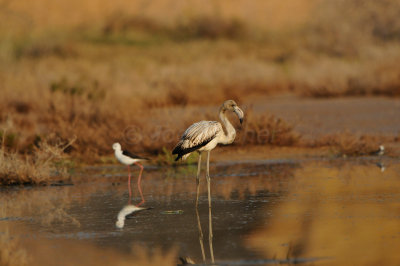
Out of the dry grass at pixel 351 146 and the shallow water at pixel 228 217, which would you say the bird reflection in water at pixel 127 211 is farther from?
the dry grass at pixel 351 146

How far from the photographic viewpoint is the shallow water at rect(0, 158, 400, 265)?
24.2 feet

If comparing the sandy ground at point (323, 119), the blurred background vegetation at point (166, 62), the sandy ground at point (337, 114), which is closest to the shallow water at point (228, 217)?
the sandy ground at point (323, 119)

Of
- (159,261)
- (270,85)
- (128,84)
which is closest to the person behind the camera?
(159,261)

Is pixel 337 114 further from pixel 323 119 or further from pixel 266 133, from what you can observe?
pixel 266 133

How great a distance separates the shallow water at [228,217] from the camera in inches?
291

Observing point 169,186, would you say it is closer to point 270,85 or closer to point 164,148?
point 164,148

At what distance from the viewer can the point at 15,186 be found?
479 inches

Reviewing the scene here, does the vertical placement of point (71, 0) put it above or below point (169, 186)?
above

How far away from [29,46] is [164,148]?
2955 cm

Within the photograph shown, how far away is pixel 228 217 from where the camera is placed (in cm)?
910

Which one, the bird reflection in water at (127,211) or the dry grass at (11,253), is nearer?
the dry grass at (11,253)

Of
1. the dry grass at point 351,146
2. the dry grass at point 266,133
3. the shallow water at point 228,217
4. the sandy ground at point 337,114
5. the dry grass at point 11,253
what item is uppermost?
the sandy ground at point 337,114

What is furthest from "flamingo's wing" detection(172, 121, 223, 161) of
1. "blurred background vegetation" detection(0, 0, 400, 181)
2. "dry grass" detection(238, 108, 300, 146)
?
"dry grass" detection(238, 108, 300, 146)

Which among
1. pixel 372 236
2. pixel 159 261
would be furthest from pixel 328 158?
pixel 159 261
